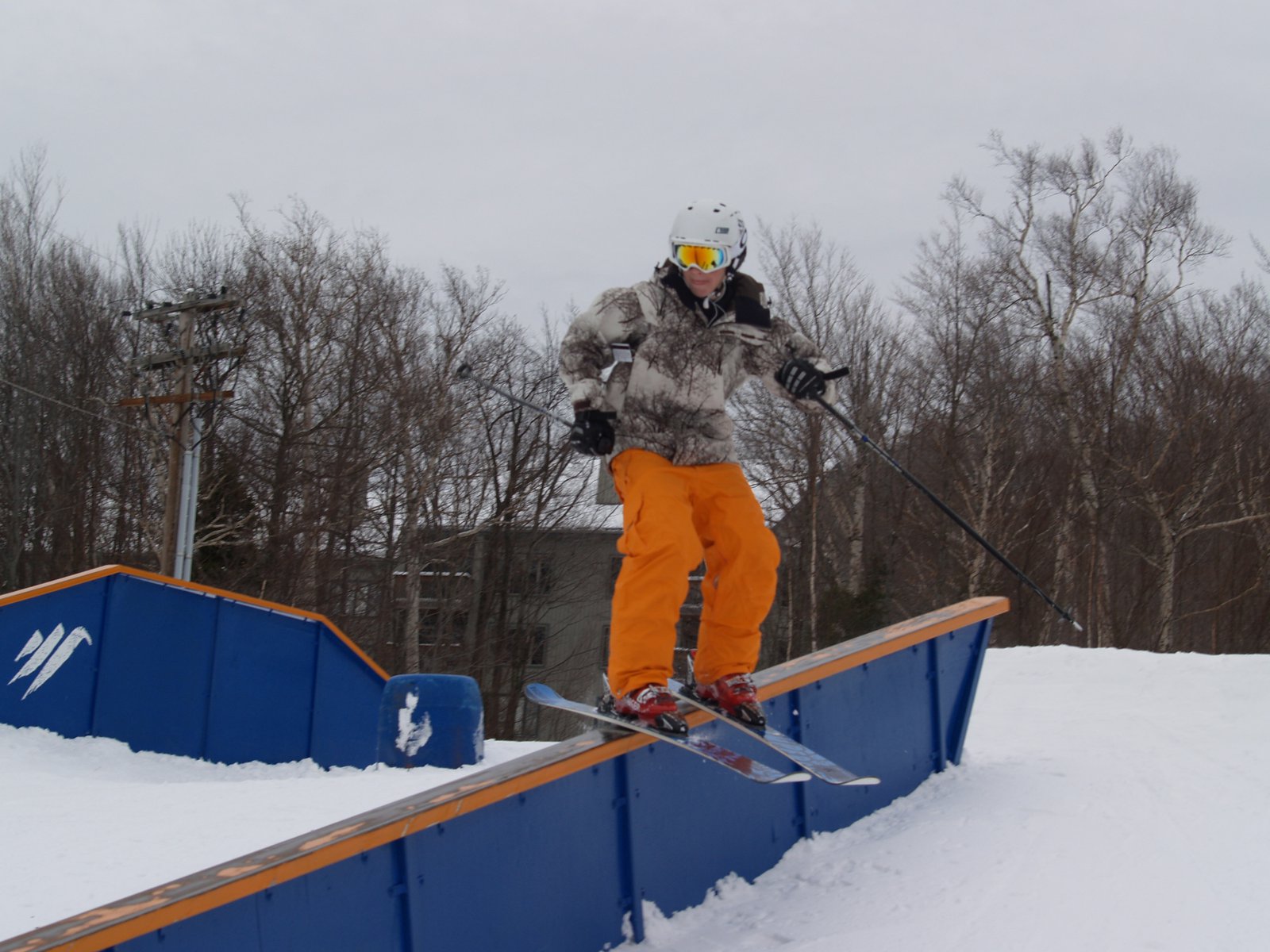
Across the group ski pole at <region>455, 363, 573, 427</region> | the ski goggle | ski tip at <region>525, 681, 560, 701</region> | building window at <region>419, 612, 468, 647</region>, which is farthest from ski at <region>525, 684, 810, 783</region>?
building window at <region>419, 612, 468, 647</region>

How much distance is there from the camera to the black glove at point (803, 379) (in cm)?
391

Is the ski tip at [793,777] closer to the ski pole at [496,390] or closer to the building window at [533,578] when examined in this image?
the ski pole at [496,390]

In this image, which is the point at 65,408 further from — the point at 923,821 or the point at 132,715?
the point at 923,821

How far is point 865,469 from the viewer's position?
91.7ft

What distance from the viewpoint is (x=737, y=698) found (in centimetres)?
382

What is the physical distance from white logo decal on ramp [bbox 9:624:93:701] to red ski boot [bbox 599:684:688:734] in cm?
603

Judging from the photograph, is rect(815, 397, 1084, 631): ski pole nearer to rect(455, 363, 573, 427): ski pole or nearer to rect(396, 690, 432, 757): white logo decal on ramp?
rect(455, 363, 573, 427): ski pole

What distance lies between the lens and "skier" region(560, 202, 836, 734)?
3.79 metres

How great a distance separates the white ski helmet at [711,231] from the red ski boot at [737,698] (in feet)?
4.77

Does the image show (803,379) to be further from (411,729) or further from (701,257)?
(411,729)

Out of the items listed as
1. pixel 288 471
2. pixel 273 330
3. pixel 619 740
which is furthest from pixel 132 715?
pixel 273 330

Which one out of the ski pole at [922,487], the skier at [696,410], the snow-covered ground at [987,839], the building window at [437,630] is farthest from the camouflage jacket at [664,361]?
the building window at [437,630]

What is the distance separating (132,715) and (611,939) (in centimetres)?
629

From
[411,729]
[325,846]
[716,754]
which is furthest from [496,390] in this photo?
[411,729]
